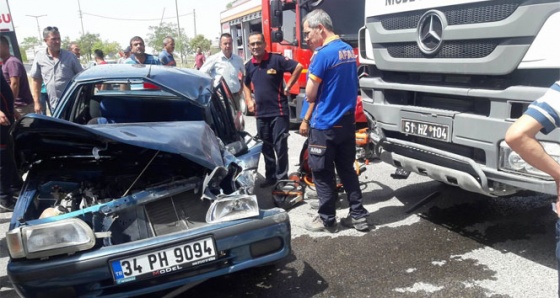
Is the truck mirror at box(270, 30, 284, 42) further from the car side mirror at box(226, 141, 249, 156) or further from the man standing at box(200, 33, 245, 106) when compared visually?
the car side mirror at box(226, 141, 249, 156)

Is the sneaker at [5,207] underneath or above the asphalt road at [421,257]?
above

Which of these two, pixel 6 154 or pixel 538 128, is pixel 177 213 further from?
pixel 6 154

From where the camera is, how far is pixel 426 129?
11.2 feet

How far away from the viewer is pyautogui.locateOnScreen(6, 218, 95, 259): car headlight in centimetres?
227

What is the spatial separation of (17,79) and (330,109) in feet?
14.3

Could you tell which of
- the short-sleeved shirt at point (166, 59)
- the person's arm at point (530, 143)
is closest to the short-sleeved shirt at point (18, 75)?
the short-sleeved shirt at point (166, 59)

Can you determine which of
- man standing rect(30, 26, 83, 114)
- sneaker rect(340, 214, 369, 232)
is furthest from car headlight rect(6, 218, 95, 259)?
man standing rect(30, 26, 83, 114)

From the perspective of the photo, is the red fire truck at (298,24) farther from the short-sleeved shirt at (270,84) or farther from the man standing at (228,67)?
the short-sleeved shirt at (270,84)

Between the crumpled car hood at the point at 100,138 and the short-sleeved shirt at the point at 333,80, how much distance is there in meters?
1.02

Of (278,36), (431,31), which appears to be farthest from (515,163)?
(278,36)

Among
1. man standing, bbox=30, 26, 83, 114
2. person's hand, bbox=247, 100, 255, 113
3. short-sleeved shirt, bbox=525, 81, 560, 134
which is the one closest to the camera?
short-sleeved shirt, bbox=525, 81, 560, 134

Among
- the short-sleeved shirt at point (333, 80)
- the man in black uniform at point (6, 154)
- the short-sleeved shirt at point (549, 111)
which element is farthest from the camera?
the man in black uniform at point (6, 154)

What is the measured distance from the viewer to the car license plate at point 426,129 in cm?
328

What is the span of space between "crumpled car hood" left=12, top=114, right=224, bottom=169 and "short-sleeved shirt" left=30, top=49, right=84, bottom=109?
363 centimetres
